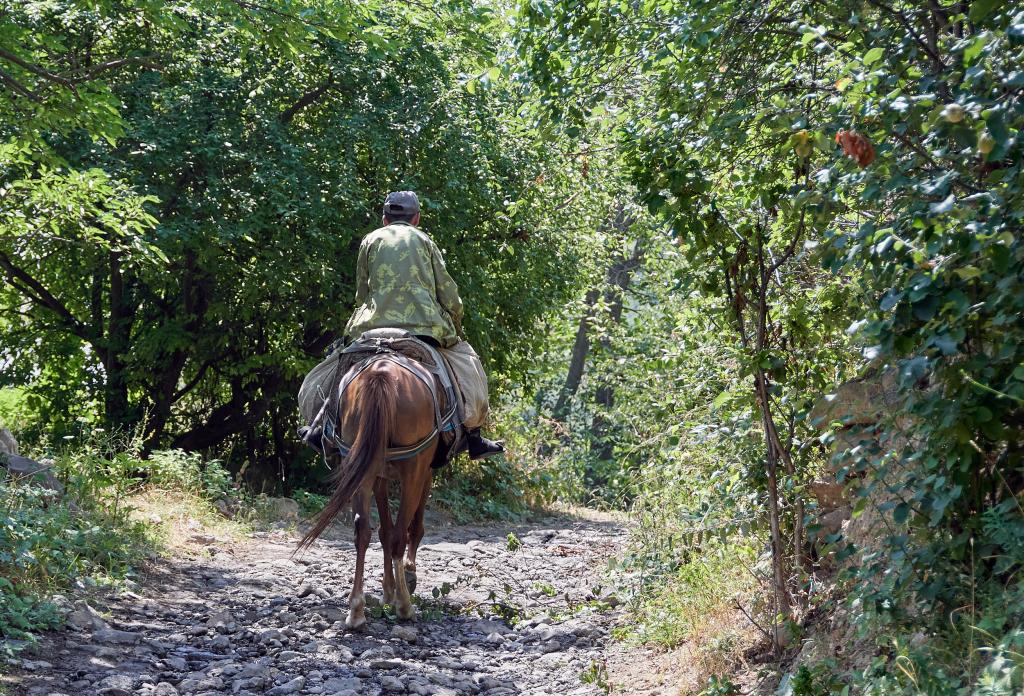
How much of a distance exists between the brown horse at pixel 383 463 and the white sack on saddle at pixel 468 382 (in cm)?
45

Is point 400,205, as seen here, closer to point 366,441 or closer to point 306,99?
point 366,441

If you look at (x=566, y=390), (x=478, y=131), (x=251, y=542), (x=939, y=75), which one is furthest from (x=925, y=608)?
(x=566, y=390)

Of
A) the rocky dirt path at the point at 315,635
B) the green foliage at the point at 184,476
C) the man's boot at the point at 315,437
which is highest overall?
the man's boot at the point at 315,437

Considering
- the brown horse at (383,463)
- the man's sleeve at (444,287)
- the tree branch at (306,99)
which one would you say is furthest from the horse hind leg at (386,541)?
the tree branch at (306,99)

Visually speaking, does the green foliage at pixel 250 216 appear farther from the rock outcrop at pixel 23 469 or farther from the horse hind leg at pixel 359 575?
the horse hind leg at pixel 359 575

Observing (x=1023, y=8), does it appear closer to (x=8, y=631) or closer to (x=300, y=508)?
(x=8, y=631)

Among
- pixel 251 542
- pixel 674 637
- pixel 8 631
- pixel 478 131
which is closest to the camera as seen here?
pixel 8 631

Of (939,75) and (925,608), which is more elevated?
(939,75)

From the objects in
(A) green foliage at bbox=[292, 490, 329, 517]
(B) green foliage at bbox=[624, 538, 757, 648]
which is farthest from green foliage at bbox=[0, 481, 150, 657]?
(A) green foliage at bbox=[292, 490, 329, 517]

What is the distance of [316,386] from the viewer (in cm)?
813

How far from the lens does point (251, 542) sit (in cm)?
1086

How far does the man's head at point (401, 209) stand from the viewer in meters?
8.42

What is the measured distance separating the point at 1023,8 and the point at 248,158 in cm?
1024

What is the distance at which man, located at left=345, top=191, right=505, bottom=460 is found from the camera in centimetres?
802
